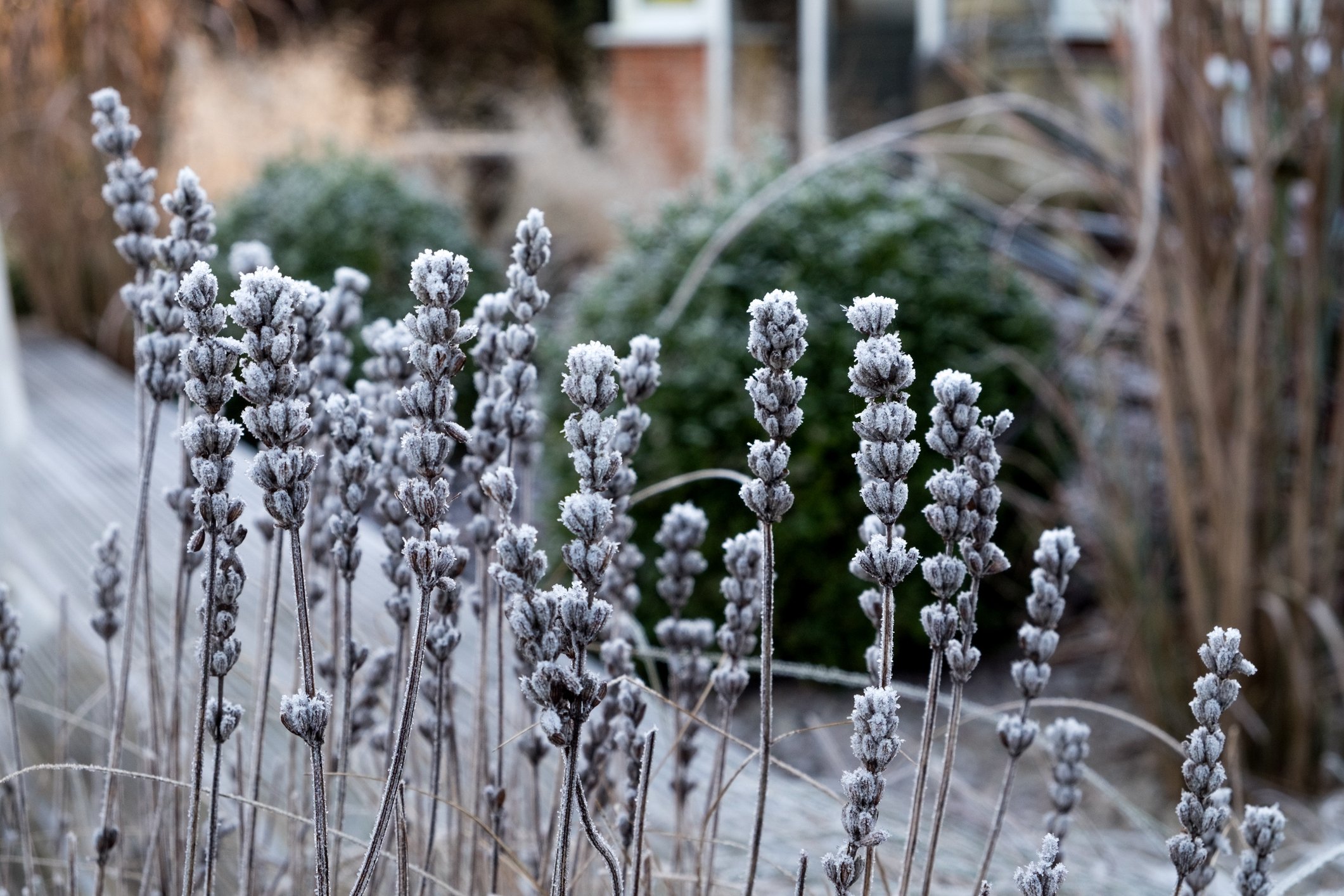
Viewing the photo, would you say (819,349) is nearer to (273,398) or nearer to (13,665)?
(13,665)

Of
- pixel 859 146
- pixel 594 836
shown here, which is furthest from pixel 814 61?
pixel 594 836

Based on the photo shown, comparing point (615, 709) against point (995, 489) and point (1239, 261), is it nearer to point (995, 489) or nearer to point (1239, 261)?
point (995, 489)

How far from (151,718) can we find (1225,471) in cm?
213

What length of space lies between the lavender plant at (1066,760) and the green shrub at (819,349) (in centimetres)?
235

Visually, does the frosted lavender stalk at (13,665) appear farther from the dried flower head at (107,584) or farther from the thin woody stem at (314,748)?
the thin woody stem at (314,748)

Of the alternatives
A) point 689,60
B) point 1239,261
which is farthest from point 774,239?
point 689,60

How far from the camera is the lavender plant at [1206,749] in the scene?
0.78 metres

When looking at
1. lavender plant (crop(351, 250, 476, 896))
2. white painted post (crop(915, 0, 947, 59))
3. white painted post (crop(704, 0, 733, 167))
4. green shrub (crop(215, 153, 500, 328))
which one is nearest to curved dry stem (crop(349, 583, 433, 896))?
lavender plant (crop(351, 250, 476, 896))

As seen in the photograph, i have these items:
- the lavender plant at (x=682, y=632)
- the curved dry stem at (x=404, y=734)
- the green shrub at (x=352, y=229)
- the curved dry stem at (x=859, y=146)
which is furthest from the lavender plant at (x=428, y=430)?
the green shrub at (x=352, y=229)

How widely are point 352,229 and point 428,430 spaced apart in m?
4.54

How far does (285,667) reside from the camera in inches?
74.1

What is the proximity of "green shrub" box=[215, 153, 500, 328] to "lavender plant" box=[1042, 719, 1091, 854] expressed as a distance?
401cm

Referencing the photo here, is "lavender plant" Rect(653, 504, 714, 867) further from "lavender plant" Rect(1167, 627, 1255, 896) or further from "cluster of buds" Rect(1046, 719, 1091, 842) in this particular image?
"lavender plant" Rect(1167, 627, 1255, 896)

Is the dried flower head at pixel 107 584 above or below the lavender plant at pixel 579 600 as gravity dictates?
below
